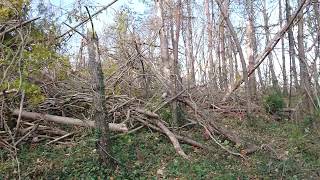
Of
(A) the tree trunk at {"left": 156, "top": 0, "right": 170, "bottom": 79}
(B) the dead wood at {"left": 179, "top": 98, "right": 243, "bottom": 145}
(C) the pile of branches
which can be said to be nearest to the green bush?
(C) the pile of branches

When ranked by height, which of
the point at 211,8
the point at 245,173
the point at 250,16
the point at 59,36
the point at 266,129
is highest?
the point at 211,8

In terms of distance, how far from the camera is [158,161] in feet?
24.8

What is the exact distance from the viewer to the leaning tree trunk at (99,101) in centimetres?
662

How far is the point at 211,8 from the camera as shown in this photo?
21.6 meters

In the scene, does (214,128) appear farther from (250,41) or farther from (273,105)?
(250,41)

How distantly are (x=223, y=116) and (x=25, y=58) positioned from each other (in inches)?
283

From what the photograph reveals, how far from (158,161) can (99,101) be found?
1.83 m

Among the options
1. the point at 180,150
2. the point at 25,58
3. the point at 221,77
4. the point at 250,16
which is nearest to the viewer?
the point at 25,58

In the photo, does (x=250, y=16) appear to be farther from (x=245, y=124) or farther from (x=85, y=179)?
(x=85, y=179)

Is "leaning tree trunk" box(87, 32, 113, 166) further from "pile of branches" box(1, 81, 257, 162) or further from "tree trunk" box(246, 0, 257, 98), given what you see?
"tree trunk" box(246, 0, 257, 98)

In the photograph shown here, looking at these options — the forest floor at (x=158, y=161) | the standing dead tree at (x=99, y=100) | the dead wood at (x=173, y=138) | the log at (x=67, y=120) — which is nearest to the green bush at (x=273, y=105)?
the forest floor at (x=158, y=161)

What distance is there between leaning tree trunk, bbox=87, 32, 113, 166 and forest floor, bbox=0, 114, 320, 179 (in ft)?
1.03

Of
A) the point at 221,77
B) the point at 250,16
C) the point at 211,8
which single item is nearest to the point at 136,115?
the point at 250,16

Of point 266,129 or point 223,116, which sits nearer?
point 266,129
